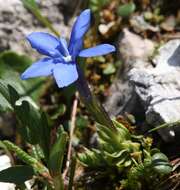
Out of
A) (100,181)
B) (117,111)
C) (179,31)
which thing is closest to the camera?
(100,181)

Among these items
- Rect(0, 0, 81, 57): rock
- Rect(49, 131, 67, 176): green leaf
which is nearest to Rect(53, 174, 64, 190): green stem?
Rect(49, 131, 67, 176): green leaf

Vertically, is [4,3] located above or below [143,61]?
above

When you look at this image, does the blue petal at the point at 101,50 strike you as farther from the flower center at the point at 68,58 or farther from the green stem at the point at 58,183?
the green stem at the point at 58,183

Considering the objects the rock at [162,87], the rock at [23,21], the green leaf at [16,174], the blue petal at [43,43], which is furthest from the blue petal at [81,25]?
the rock at [23,21]

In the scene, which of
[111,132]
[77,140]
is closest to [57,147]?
[111,132]

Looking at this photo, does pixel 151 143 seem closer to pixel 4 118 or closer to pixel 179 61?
pixel 179 61

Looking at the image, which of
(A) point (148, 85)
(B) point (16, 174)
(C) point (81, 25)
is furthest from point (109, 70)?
(B) point (16, 174)

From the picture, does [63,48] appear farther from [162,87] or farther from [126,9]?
[126,9]
